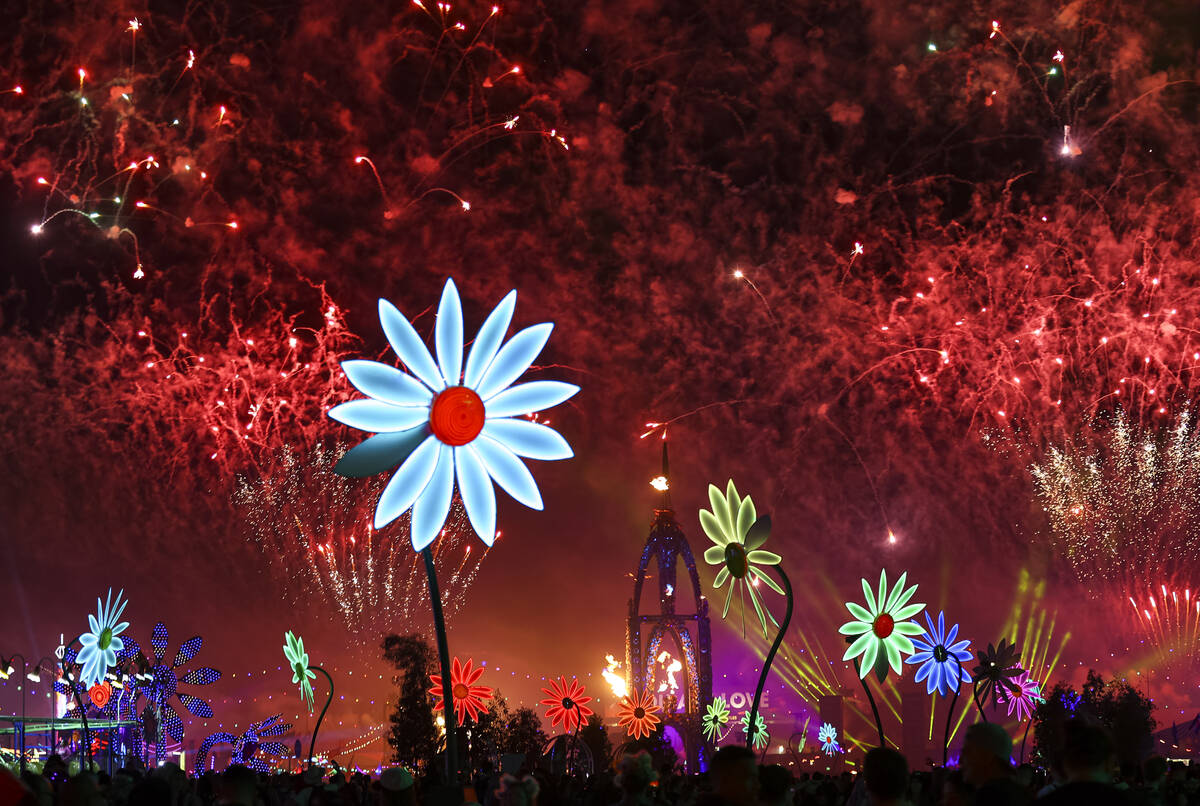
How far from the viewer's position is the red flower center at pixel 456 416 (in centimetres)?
1252

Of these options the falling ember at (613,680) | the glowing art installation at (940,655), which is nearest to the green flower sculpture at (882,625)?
the glowing art installation at (940,655)

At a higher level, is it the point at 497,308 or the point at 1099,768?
the point at 497,308

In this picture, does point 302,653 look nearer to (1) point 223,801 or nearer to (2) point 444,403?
(2) point 444,403

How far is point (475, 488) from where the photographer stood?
41.3ft

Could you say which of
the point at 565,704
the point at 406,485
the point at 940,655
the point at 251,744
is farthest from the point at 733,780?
the point at 565,704

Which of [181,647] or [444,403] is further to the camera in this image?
[181,647]

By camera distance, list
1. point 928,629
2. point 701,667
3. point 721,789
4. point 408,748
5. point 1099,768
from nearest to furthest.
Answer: point 1099,768 < point 721,789 < point 928,629 < point 408,748 < point 701,667

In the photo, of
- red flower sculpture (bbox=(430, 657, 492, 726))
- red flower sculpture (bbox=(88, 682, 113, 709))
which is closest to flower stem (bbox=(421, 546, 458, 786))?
red flower sculpture (bbox=(430, 657, 492, 726))

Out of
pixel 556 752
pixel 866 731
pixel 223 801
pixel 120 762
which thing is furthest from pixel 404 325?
pixel 866 731

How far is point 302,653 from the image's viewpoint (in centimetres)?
3019

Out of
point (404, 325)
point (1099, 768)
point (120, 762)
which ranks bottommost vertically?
point (1099, 768)

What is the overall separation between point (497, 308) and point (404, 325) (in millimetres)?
1096

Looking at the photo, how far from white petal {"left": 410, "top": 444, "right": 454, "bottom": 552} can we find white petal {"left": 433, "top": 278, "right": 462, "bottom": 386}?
89 cm

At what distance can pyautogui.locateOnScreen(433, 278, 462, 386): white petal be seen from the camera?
42.0 feet
